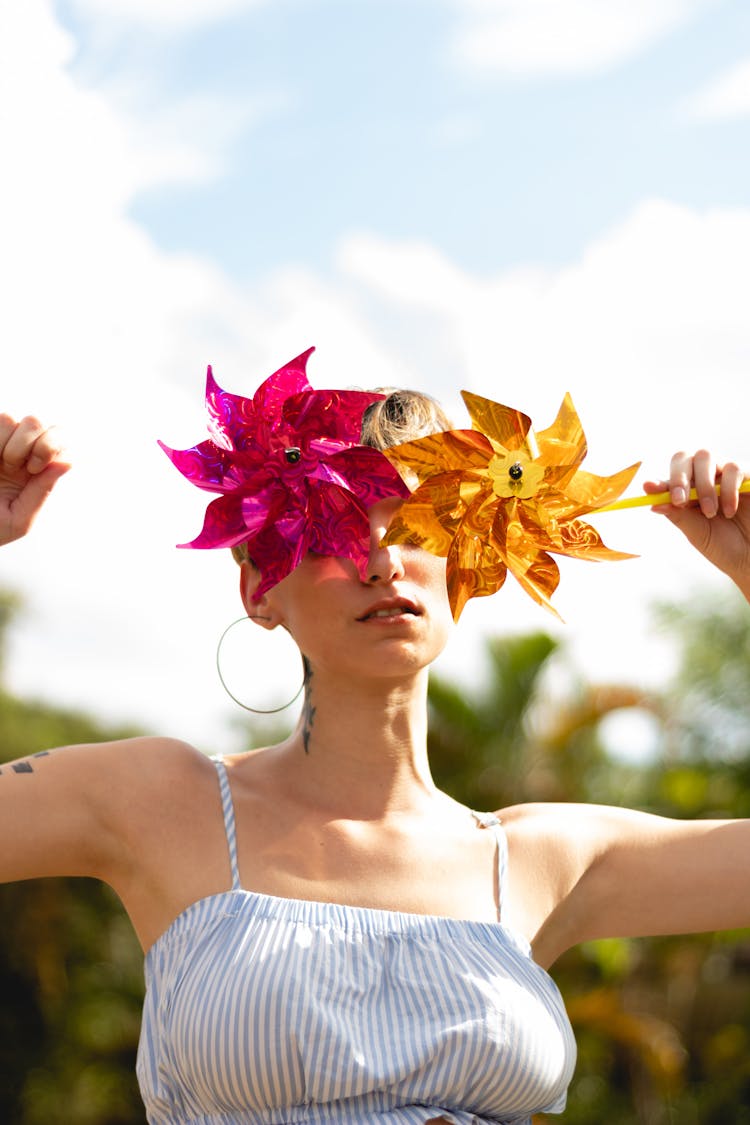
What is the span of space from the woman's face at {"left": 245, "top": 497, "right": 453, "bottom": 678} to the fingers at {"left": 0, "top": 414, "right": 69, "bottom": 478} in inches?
23.8

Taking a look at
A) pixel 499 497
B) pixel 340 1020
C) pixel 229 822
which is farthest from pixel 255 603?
pixel 340 1020

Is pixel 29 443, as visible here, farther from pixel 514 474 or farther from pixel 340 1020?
pixel 340 1020

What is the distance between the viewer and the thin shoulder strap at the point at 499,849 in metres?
3.18

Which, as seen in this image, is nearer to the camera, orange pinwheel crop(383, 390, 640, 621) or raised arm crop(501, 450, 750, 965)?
orange pinwheel crop(383, 390, 640, 621)

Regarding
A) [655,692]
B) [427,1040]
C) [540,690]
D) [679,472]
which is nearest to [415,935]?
[427,1040]

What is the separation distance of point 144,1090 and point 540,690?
30.0 ft

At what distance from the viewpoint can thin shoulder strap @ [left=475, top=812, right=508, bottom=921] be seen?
3180mm

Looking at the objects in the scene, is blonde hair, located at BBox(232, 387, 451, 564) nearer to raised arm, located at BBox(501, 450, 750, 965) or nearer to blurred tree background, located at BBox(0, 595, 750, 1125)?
raised arm, located at BBox(501, 450, 750, 965)

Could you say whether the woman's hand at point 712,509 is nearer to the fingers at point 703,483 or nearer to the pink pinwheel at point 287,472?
the fingers at point 703,483

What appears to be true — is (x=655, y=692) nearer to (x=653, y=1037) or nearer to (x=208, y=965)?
(x=653, y=1037)

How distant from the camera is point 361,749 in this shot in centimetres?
330

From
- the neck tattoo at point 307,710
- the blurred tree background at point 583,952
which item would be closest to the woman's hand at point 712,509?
the neck tattoo at point 307,710

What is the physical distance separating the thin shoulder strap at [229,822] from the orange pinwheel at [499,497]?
0.64m

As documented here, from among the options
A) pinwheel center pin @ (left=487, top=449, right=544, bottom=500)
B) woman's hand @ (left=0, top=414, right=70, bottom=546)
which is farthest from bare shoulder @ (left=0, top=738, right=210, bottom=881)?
pinwheel center pin @ (left=487, top=449, right=544, bottom=500)
